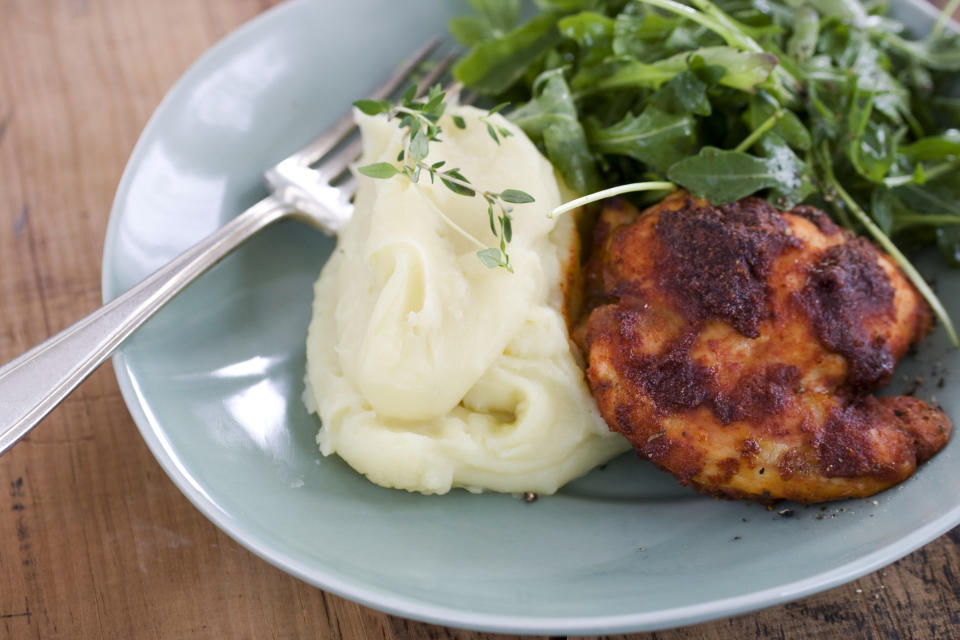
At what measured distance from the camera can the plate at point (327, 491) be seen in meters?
2.46

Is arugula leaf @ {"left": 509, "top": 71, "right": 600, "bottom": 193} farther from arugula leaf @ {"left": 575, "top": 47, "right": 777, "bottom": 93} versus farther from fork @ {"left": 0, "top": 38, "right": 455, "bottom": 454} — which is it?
fork @ {"left": 0, "top": 38, "right": 455, "bottom": 454}

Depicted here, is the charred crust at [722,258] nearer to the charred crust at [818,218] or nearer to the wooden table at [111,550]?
the charred crust at [818,218]

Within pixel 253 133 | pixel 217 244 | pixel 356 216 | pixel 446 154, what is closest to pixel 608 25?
pixel 446 154

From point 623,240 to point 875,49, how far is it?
177 cm

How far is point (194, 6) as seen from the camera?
478 cm

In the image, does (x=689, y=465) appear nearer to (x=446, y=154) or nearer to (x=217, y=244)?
(x=446, y=154)

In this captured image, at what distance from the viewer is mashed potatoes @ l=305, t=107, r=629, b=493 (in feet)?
9.29

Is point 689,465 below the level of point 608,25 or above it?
below

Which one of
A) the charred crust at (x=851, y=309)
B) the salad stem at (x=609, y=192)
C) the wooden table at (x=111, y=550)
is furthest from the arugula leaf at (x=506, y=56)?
the wooden table at (x=111, y=550)

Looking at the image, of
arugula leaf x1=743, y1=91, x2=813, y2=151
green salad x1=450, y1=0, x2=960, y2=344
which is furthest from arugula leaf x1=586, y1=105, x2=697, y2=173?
arugula leaf x1=743, y1=91, x2=813, y2=151

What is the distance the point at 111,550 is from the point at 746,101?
306cm

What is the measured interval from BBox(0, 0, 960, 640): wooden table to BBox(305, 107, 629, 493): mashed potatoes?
547 mm

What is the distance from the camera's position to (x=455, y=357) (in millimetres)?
2861

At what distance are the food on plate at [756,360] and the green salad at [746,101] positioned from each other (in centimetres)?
30
